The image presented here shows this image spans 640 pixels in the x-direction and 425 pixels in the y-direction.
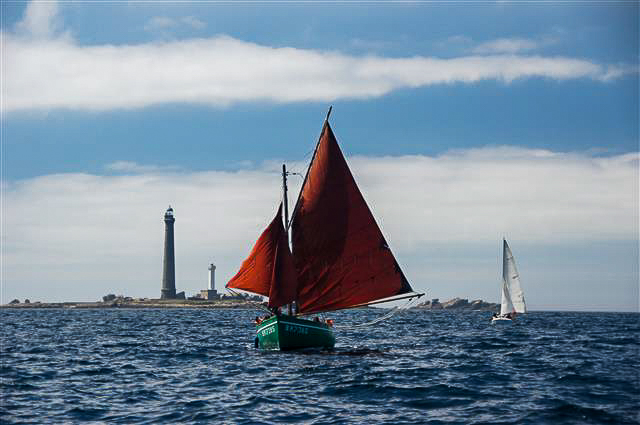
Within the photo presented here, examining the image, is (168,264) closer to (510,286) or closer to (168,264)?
(168,264)

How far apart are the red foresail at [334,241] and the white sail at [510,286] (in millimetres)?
58424

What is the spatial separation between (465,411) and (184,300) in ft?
593

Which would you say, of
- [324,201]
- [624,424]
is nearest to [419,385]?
[624,424]

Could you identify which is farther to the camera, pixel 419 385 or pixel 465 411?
pixel 419 385

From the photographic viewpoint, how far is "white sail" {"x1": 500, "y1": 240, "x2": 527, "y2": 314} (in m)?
94.3

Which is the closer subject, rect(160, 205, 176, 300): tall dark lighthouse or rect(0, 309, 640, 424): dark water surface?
rect(0, 309, 640, 424): dark water surface

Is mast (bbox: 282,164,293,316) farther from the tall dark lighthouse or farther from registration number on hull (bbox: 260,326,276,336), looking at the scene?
the tall dark lighthouse

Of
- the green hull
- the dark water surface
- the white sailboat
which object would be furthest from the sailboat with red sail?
the white sailboat

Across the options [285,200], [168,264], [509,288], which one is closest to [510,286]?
[509,288]

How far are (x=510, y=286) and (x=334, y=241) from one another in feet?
203

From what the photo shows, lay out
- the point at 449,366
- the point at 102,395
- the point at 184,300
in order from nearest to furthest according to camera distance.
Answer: the point at 102,395
the point at 449,366
the point at 184,300

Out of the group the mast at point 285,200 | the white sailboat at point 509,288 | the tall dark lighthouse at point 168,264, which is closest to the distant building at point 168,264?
the tall dark lighthouse at point 168,264

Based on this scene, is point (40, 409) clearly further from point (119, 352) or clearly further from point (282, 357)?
point (119, 352)

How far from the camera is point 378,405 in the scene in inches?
864
